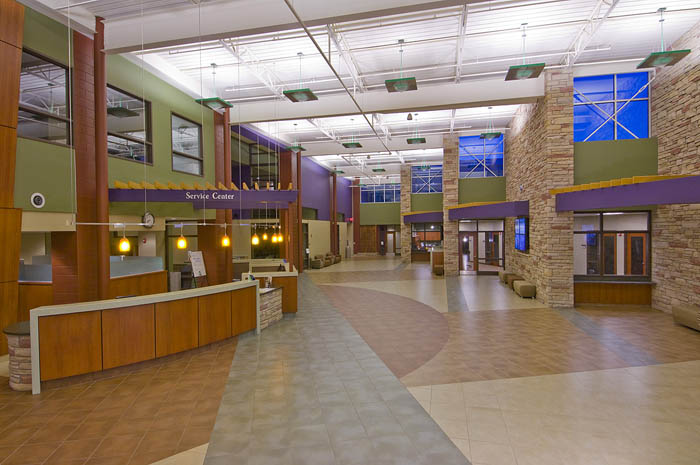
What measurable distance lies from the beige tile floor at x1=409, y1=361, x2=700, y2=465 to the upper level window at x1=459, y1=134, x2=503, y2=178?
12.6 m

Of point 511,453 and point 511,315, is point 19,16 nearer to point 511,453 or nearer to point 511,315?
point 511,453

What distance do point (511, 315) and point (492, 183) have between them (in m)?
9.24

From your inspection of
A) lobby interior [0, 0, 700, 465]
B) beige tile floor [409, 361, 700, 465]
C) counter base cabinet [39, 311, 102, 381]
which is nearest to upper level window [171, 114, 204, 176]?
lobby interior [0, 0, 700, 465]

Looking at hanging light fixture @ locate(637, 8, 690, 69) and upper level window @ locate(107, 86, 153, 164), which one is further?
upper level window @ locate(107, 86, 153, 164)

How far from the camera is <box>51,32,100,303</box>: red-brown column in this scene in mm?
7305

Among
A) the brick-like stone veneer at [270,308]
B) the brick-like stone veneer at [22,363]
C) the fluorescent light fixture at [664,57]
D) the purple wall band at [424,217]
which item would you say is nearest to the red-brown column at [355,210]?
the purple wall band at [424,217]

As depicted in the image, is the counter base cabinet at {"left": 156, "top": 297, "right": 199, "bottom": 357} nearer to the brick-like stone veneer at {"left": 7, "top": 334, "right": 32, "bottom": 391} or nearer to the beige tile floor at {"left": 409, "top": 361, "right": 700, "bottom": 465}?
the brick-like stone veneer at {"left": 7, "top": 334, "right": 32, "bottom": 391}

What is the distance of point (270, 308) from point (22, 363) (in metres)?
4.25

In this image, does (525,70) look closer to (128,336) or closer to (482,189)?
(128,336)

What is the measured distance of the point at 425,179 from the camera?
24266 mm

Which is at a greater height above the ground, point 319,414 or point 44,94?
point 44,94

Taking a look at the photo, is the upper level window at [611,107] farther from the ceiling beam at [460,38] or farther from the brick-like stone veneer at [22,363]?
the brick-like stone veneer at [22,363]

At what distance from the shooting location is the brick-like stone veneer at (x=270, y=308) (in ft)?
26.2

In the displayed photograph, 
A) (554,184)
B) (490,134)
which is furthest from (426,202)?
(554,184)
